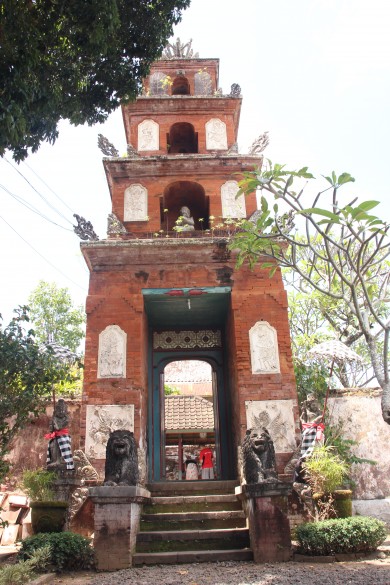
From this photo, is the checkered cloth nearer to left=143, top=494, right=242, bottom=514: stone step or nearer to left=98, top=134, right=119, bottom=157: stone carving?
left=143, top=494, right=242, bottom=514: stone step

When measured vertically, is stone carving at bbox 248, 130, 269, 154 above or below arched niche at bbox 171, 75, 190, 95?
below

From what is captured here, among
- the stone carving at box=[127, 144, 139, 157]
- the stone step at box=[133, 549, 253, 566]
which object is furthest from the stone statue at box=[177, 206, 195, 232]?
the stone step at box=[133, 549, 253, 566]

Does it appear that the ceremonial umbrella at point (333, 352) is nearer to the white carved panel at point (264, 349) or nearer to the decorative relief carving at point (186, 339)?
the white carved panel at point (264, 349)

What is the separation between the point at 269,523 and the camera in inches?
250

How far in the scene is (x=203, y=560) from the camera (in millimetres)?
6414

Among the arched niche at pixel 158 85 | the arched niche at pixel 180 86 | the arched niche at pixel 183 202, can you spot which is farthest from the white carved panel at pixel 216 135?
the arched niche at pixel 180 86

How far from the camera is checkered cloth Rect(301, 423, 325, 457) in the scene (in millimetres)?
8453

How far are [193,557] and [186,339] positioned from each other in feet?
18.9

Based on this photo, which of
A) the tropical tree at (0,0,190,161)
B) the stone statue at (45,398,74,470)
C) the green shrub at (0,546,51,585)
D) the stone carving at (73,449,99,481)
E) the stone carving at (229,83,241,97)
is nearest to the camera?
the green shrub at (0,546,51,585)

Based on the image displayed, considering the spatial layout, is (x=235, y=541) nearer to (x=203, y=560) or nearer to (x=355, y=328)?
(x=203, y=560)

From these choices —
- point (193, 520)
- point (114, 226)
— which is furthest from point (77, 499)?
point (114, 226)

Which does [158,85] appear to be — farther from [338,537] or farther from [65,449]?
[338,537]

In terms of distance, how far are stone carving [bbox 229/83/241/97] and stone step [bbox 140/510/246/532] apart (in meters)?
10.6

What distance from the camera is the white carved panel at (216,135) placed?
12562 mm
